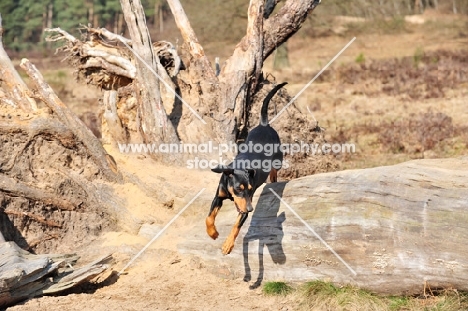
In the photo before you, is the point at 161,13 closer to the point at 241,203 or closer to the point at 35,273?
the point at 35,273

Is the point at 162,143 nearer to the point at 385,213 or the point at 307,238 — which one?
the point at 307,238

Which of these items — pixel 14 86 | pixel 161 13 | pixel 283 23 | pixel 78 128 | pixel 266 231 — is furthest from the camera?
pixel 161 13

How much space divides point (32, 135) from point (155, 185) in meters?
1.74

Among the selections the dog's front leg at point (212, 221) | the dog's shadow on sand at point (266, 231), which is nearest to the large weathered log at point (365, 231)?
the dog's shadow on sand at point (266, 231)

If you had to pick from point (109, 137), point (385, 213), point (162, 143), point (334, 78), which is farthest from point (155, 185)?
point (334, 78)

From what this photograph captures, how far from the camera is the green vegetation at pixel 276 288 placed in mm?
6940

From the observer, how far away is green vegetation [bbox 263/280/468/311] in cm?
615

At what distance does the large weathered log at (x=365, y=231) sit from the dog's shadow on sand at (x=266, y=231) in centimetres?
1

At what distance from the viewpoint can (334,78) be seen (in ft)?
81.7

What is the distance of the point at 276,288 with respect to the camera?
697cm

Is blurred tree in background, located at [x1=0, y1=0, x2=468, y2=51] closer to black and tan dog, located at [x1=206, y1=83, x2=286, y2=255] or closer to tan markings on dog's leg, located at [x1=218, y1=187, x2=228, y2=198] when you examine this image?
black and tan dog, located at [x1=206, y1=83, x2=286, y2=255]

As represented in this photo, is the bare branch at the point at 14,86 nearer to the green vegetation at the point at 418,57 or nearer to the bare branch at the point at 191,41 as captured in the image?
the bare branch at the point at 191,41

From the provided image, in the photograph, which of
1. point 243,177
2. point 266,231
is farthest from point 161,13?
point 243,177

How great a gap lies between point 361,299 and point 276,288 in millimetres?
939
